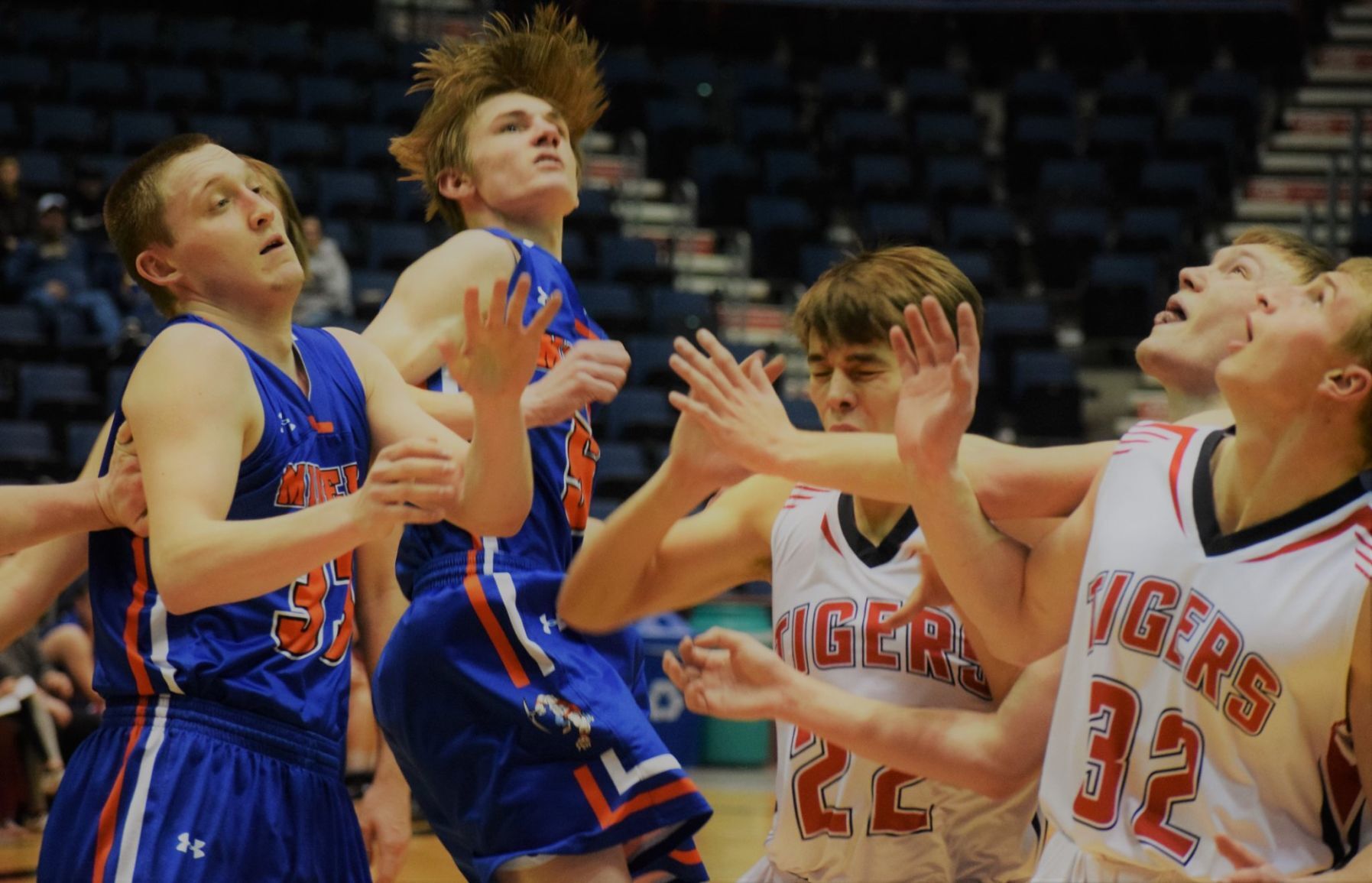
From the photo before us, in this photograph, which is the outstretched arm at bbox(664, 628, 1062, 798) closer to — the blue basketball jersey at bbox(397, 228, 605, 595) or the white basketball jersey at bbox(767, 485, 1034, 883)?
the white basketball jersey at bbox(767, 485, 1034, 883)

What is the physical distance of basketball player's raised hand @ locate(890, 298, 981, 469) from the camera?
7.99ft

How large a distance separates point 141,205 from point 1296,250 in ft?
6.81

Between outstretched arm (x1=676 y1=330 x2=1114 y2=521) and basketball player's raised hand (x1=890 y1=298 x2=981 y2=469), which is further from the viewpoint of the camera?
outstretched arm (x1=676 y1=330 x2=1114 y2=521)

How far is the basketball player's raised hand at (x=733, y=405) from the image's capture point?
262 cm

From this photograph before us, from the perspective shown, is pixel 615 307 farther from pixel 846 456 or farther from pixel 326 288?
pixel 846 456

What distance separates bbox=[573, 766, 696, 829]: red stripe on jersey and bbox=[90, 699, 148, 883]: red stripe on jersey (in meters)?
0.83

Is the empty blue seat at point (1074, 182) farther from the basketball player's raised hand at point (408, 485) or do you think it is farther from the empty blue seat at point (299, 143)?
the basketball player's raised hand at point (408, 485)

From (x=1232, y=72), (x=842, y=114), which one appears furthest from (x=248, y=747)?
(x=1232, y=72)

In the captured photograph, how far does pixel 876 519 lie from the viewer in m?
Answer: 2.90

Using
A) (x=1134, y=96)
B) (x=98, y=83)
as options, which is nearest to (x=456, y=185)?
(x=98, y=83)

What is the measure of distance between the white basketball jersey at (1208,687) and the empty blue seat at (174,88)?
12.4 m

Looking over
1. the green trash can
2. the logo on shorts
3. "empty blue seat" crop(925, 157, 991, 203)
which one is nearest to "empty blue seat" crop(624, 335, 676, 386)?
the green trash can

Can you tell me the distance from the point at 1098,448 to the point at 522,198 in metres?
1.48

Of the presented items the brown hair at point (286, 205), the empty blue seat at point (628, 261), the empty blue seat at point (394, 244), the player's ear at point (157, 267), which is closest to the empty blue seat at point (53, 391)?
the empty blue seat at point (394, 244)
